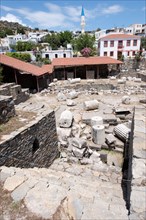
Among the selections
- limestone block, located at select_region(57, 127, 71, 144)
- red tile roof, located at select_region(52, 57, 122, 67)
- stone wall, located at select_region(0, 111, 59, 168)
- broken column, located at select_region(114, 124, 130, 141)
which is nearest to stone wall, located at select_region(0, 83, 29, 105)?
limestone block, located at select_region(57, 127, 71, 144)

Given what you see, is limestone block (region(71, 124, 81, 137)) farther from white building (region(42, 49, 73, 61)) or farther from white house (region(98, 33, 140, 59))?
white building (region(42, 49, 73, 61))

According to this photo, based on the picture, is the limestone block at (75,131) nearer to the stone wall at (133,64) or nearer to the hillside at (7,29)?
the stone wall at (133,64)

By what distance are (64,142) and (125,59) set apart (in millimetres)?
21564

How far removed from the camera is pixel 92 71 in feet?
73.6

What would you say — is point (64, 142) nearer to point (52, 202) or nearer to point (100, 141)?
point (100, 141)

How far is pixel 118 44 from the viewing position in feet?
112

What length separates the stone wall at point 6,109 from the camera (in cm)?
630

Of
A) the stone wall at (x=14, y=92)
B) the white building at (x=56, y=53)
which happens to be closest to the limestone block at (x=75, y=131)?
the stone wall at (x=14, y=92)

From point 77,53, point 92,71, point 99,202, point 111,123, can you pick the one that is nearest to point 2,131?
point 99,202

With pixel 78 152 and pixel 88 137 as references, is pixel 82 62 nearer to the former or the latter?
pixel 88 137

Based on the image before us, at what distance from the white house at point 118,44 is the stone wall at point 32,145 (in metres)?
30.1

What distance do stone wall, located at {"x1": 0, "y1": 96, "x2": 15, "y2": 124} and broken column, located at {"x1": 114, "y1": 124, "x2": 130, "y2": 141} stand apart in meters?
5.00

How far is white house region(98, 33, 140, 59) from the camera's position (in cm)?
3366

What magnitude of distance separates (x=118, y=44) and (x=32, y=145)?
33234mm
